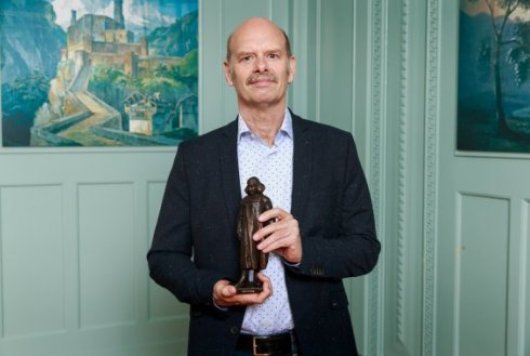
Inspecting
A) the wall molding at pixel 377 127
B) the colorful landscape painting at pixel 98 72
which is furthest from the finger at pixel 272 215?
the colorful landscape painting at pixel 98 72

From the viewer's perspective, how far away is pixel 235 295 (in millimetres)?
1387

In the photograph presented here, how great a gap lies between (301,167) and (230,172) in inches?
6.7

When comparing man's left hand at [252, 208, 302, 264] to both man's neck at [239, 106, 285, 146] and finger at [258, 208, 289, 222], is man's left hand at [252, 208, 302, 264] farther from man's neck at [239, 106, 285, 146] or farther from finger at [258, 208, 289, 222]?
man's neck at [239, 106, 285, 146]

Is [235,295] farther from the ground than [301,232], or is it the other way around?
[301,232]

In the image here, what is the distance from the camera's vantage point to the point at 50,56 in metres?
2.98

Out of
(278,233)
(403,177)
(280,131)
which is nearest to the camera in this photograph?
(278,233)

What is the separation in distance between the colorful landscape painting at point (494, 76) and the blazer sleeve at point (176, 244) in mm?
1172

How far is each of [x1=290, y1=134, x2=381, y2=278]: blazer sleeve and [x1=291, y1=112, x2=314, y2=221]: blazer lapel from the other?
51mm

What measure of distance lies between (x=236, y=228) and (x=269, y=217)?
3.9 inches

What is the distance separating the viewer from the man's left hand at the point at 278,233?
1376 millimetres

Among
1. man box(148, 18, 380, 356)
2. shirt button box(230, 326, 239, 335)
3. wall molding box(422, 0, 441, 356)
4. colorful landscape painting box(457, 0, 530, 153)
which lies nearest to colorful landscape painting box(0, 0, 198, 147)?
wall molding box(422, 0, 441, 356)

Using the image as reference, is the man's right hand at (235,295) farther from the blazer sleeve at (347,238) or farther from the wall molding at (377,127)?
the wall molding at (377,127)

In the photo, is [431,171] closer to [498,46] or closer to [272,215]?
[498,46]

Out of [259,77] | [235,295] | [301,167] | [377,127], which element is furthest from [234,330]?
[377,127]
